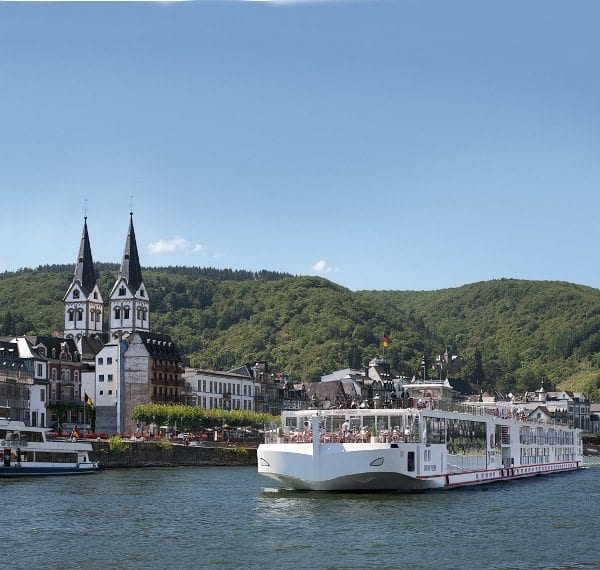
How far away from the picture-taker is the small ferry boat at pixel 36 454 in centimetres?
8494

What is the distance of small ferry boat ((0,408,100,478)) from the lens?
279 ft

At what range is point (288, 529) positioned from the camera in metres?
50.0

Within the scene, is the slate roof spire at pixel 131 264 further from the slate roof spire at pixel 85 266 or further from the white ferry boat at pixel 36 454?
the white ferry boat at pixel 36 454

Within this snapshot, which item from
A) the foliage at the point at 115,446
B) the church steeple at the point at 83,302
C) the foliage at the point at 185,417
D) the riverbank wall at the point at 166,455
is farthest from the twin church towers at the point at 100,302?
the foliage at the point at 115,446

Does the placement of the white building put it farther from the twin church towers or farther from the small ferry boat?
the small ferry boat

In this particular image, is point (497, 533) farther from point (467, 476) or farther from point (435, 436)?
point (467, 476)

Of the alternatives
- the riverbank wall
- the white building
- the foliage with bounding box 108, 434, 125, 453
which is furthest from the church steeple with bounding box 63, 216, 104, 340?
the foliage with bounding box 108, 434, 125, 453

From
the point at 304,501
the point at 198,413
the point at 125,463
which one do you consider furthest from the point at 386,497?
the point at 198,413

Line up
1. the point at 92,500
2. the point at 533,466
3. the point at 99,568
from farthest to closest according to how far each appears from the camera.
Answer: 1. the point at 533,466
2. the point at 92,500
3. the point at 99,568

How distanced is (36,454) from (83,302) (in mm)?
82847

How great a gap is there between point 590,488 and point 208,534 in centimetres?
4362

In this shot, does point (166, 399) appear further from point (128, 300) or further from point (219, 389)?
point (128, 300)

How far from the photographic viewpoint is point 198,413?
139750 millimetres

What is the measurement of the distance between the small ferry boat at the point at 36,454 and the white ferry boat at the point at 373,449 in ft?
86.5
